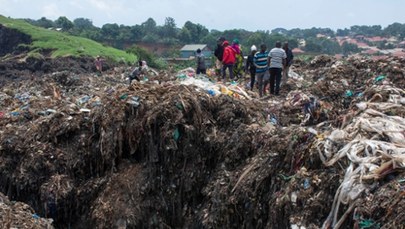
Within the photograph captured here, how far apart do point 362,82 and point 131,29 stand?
185 feet

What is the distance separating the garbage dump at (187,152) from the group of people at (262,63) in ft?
3.84

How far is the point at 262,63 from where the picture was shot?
10375 mm

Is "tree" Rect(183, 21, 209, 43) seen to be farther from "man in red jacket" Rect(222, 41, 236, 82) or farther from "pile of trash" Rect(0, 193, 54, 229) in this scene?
"pile of trash" Rect(0, 193, 54, 229)

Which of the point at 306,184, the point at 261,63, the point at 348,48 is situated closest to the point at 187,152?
the point at 306,184

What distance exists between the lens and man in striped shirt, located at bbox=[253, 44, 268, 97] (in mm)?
10289

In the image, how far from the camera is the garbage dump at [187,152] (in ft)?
18.2

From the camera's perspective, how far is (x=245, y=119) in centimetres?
759

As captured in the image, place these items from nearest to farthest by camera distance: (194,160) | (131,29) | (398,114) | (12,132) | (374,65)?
(398,114)
(194,160)
(12,132)
(374,65)
(131,29)

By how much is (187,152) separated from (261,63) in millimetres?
3771

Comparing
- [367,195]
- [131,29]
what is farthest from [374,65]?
[131,29]

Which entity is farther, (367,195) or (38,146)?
(38,146)

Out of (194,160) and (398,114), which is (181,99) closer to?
(194,160)

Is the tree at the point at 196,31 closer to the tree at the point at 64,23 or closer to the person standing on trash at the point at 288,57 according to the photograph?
the tree at the point at 64,23

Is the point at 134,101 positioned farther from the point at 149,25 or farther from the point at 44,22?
the point at 44,22
